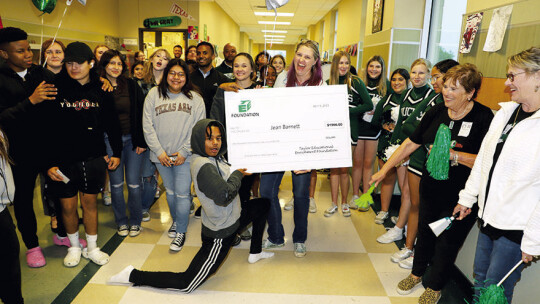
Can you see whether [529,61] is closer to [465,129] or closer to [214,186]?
[465,129]

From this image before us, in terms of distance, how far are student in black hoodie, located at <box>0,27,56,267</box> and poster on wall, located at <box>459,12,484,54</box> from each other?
10.5 feet

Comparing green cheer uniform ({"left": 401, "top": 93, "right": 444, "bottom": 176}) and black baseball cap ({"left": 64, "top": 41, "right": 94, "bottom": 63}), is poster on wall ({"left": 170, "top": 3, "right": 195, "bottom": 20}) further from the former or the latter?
green cheer uniform ({"left": 401, "top": 93, "right": 444, "bottom": 176})

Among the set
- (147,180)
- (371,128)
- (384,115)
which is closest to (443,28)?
(384,115)

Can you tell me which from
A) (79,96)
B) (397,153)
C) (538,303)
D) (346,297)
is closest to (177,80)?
(79,96)

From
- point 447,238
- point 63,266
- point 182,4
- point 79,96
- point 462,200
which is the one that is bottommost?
point 63,266

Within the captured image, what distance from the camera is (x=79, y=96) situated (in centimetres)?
246

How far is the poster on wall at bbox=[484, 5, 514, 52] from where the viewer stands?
2.46 meters

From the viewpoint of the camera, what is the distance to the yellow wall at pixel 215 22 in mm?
10091

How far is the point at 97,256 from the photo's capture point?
2.66m

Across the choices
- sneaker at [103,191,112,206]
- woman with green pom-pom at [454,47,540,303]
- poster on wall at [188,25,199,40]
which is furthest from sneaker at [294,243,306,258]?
poster on wall at [188,25,199,40]

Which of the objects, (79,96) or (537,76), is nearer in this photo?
(537,76)

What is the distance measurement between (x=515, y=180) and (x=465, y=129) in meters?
0.57

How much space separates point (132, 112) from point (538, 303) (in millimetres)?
3026

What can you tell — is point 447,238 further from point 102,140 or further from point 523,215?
point 102,140
